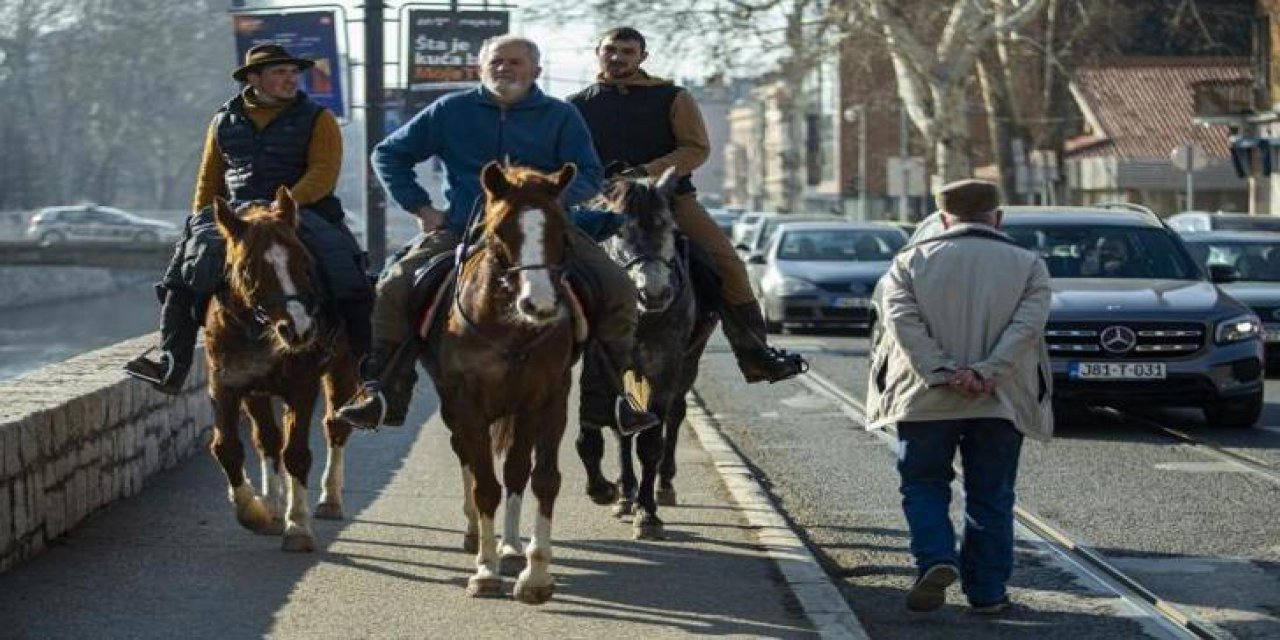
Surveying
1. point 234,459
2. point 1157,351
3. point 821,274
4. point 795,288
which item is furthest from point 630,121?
point 821,274

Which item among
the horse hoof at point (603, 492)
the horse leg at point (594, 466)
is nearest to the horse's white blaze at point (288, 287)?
the horse leg at point (594, 466)

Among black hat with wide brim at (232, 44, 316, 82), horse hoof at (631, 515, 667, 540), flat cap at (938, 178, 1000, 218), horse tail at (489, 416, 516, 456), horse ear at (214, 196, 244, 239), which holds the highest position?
black hat with wide brim at (232, 44, 316, 82)

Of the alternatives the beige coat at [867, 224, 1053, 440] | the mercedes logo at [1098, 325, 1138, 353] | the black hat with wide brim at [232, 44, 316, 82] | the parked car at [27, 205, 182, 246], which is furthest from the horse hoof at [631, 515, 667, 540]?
the parked car at [27, 205, 182, 246]

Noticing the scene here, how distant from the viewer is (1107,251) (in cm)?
1883

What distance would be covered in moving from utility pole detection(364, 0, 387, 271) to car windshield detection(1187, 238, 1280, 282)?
8.89 meters

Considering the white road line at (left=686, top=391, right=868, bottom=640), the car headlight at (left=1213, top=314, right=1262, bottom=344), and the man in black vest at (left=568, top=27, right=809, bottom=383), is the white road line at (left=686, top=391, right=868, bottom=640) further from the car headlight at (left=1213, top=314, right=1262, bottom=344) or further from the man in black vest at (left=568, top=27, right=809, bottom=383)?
the car headlight at (left=1213, top=314, right=1262, bottom=344)

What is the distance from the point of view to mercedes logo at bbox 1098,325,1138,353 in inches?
676

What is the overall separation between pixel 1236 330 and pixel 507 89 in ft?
28.9

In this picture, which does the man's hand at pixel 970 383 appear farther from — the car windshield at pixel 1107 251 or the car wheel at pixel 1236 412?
the car windshield at pixel 1107 251

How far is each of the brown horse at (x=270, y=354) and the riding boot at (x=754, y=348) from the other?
7.07ft

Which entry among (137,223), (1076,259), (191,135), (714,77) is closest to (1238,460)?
(1076,259)

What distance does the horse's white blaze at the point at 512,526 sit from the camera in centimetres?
956

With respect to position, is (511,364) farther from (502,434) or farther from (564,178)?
(564,178)

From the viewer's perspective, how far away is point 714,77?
1855 inches
